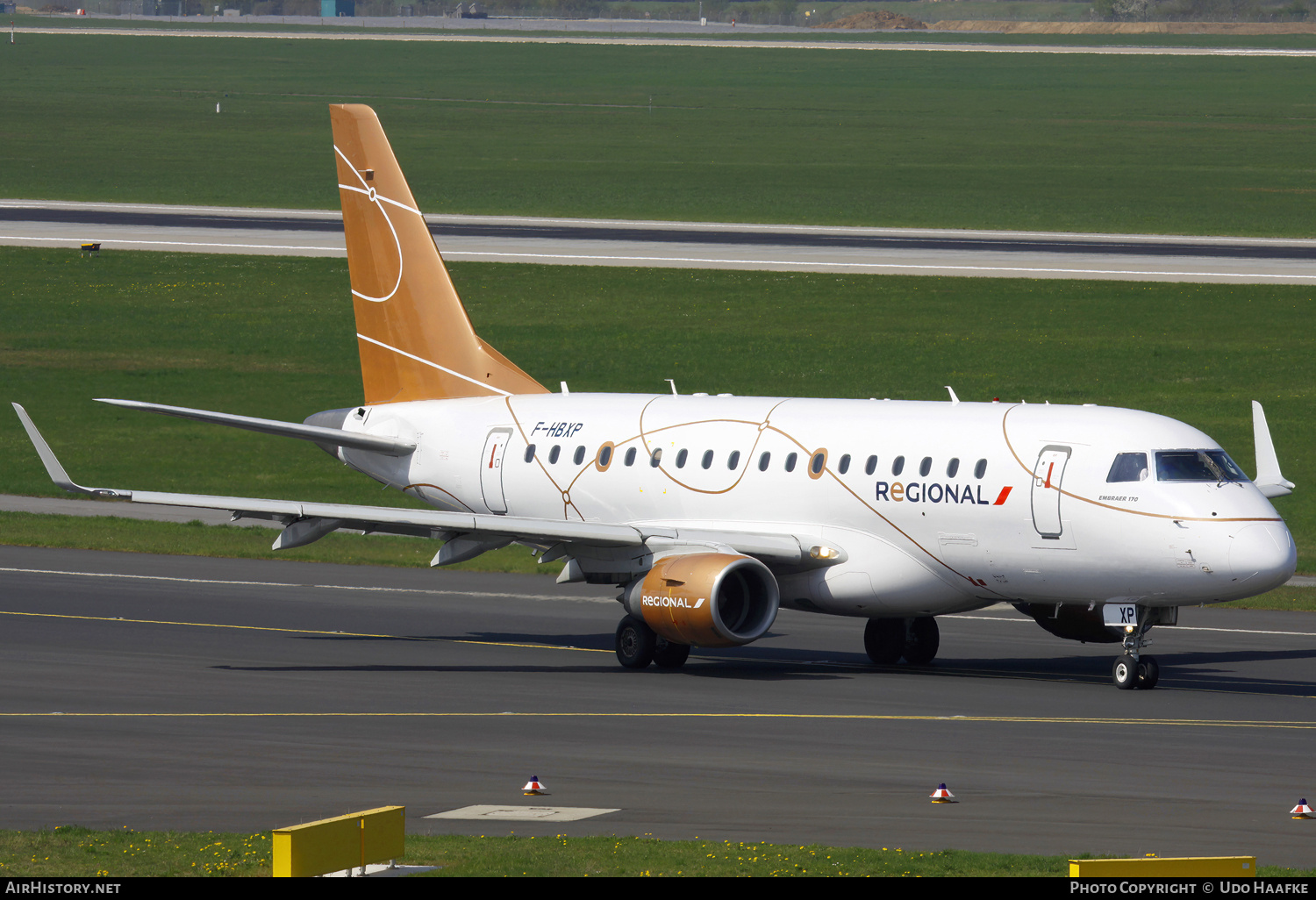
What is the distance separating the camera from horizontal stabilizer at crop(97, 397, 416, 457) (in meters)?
36.3

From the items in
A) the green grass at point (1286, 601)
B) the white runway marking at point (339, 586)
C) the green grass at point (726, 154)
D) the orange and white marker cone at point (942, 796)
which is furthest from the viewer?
the green grass at point (726, 154)

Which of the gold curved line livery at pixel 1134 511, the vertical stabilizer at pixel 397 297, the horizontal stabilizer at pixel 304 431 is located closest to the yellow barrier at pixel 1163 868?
the gold curved line livery at pixel 1134 511

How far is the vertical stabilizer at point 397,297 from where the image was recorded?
41.1 metres

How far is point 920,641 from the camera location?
35.8 metres

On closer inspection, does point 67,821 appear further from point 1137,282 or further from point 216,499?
point 1137,282

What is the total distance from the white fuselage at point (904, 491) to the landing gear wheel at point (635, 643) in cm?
209

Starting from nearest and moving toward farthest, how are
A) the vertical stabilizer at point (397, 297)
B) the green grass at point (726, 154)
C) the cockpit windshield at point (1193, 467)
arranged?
the cockpit windshield at point (1193, 467) < the vertical stabilizer at point (397, 297) < the green grass at point (726, 154)

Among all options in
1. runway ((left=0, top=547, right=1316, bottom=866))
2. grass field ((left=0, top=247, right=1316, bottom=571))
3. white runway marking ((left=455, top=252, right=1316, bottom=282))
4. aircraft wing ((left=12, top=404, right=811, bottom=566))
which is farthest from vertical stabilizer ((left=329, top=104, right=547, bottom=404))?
white runway marking ((left=455, top=252, right=1316, bottom=282))

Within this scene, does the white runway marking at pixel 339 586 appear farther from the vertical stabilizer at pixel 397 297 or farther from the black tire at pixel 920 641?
the black tire at pixel 920 641

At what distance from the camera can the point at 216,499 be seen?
3438cm

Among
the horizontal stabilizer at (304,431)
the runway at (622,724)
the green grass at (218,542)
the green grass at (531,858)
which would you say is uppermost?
the green grass at (218,542)

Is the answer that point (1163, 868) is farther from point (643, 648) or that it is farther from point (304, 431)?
point (304, 431)

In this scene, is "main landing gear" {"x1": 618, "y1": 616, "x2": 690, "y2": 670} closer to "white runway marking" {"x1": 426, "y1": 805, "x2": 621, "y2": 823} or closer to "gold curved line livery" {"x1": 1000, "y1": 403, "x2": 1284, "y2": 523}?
"gold curved line livery" {"x1": 1000, "y1": 403, "x2": 1284, "y2": 523}
